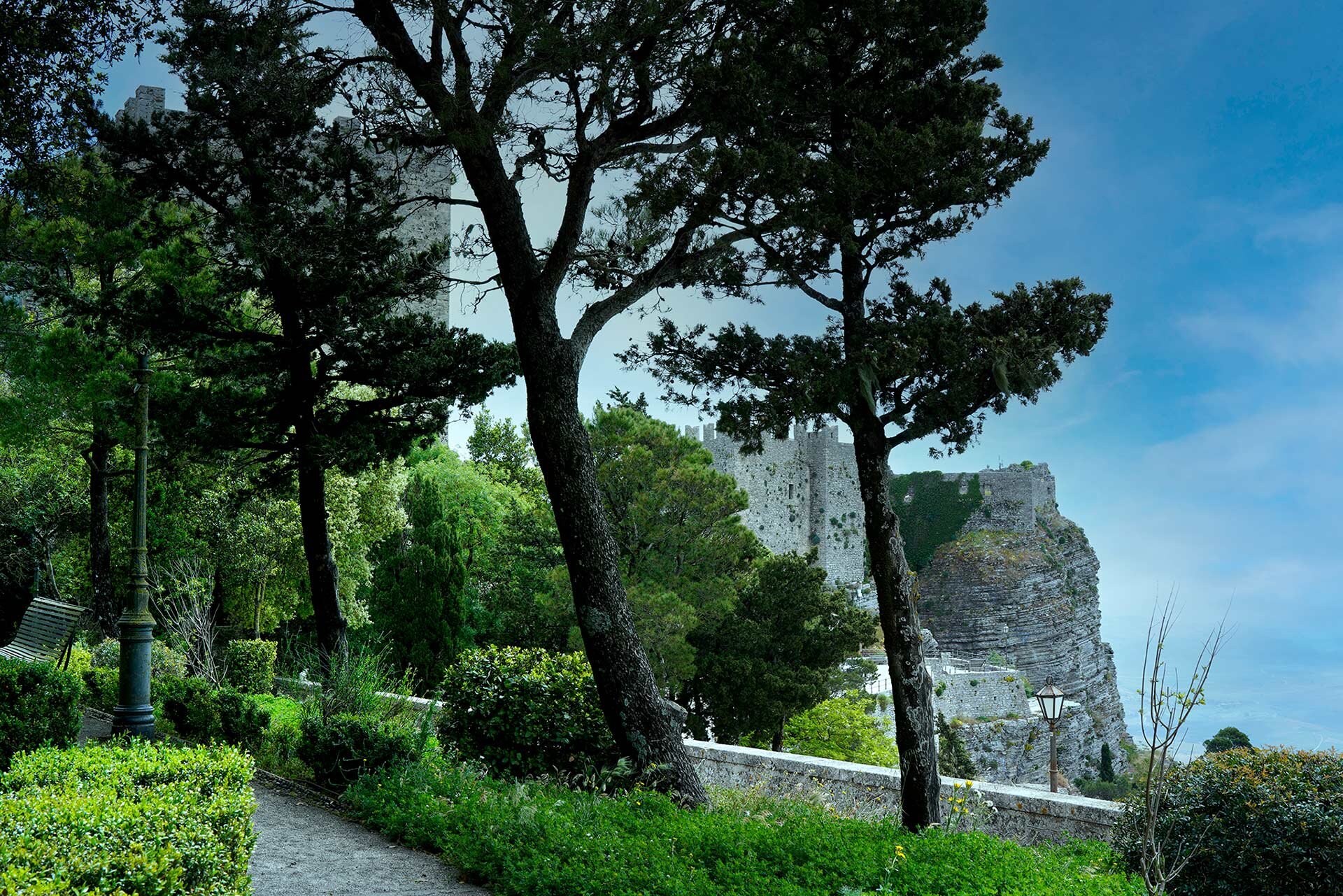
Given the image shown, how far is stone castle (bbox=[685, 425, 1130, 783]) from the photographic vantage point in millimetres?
37875

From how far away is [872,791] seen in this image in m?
8.48

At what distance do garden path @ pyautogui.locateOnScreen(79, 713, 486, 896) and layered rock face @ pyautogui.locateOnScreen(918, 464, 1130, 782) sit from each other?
148 feet

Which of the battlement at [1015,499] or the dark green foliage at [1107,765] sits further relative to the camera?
the battlement at [1015,499]

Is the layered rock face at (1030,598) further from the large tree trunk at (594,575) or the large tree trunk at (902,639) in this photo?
Result: the large tree trunk at (594,575)

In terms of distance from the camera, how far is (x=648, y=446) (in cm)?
2344

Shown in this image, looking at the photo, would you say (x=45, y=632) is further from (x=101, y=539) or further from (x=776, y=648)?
(x=776, y=648)

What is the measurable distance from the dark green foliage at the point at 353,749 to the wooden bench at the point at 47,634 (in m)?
3.95

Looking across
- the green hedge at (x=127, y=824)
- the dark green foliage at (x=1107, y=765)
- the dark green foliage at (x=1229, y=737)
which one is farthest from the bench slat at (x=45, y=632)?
the dark green foliage at (x=1107, y=765)

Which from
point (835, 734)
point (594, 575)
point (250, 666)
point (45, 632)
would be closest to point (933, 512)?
point (835, 734)

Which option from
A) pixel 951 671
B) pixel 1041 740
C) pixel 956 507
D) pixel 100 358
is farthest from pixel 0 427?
pixel 956 507

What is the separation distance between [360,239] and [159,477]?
37.1 ft

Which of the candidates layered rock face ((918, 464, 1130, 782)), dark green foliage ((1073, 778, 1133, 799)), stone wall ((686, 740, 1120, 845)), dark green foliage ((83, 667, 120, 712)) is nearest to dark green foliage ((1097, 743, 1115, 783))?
layered rock face ((918, 464, 1130, 782))

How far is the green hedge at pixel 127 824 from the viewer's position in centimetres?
316

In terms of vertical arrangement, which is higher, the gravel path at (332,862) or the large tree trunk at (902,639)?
the large tree trunk at (902,639)
